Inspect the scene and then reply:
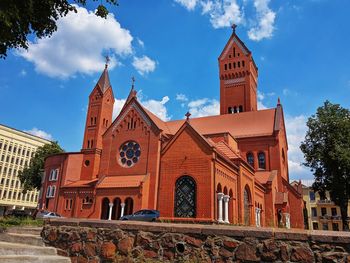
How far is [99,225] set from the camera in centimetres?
778

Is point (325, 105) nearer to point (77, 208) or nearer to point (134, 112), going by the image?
point (134, 112)

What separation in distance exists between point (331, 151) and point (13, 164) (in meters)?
74.5

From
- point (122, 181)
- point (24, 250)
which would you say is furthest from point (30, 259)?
point (122, 181)

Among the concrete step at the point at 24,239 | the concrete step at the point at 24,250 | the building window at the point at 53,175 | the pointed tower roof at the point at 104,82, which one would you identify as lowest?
the concrete step at the point at 24,250

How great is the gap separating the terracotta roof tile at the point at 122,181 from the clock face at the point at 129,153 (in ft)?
5.48

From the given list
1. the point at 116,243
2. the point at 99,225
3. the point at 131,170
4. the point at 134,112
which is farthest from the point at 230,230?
the point at 134,112

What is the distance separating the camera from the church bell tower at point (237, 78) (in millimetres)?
55097

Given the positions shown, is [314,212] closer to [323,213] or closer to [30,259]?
[323,213]

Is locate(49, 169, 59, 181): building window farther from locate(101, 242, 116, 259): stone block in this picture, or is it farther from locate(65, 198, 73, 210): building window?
locate(101, 242, 116, 259): stone block

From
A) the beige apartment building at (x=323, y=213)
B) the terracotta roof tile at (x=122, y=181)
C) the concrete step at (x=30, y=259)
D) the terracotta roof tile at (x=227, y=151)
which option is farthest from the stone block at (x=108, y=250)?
the beige apartment building at (x=323, y=213)

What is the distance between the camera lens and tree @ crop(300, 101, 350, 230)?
3733 cm

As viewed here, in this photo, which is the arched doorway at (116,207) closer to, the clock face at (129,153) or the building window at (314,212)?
the clock face at (129,153)

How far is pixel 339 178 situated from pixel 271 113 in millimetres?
13186

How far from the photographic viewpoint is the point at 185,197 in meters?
26.7
